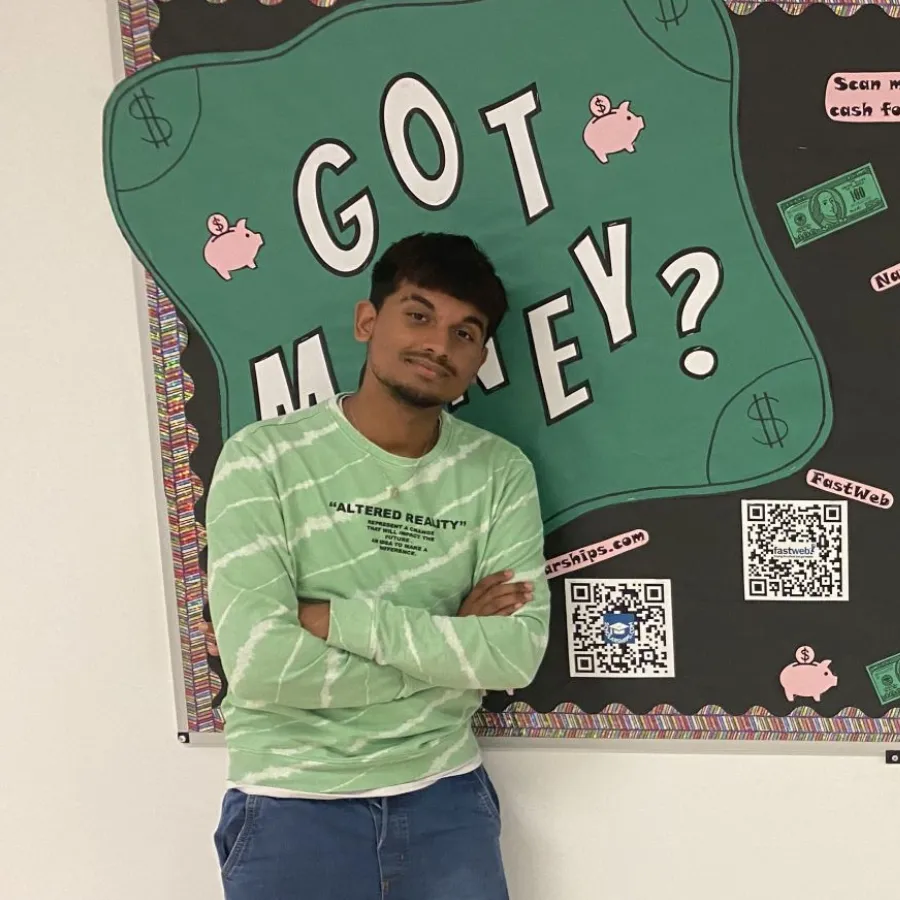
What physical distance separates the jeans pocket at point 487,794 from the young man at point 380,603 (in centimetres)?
4

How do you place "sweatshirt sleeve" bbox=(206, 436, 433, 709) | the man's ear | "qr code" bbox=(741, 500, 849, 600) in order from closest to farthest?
"sweatshirt sleeve" bbox=(206, 436, 433, 709) < the man's ear < "qr code" bbox=(741, 500, 849, 600)

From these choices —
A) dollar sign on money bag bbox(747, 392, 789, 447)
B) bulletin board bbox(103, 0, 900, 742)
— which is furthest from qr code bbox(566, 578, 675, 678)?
dollar sign on money bag bbox(747, 392, 789, 447)

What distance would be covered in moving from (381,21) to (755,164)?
59 centimetres

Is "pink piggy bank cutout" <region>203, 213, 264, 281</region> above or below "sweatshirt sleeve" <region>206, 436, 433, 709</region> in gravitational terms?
above

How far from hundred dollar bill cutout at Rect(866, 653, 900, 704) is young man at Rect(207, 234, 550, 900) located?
0.56m

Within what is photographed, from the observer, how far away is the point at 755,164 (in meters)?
1.29

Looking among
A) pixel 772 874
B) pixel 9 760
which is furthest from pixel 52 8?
pixel 772 874

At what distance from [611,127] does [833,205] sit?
0.34m

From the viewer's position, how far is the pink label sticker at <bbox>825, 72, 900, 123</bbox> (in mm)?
1257

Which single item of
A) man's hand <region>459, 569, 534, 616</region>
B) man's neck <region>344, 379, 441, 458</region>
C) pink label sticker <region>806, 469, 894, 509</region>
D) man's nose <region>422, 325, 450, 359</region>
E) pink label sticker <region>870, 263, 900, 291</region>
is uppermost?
pink label sticker <region>870, 263, 900, 291</region>

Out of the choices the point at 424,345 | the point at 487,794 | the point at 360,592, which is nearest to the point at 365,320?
the point at 424,345

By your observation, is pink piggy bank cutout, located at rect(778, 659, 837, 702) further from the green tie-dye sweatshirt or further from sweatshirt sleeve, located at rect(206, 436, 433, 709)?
sweatshirt sleeve, located at rect(206, 436, 433, 709)

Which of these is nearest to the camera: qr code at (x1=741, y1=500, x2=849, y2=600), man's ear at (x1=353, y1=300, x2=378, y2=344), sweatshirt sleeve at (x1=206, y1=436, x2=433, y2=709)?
sweatshirt sleeve at (x1=206, y1=436, x2=433, y2=709)

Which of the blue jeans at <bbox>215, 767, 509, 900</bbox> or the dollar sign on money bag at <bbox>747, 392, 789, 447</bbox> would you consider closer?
the blue jeans at <bbox>215, 767, 509, 900</bbox>
